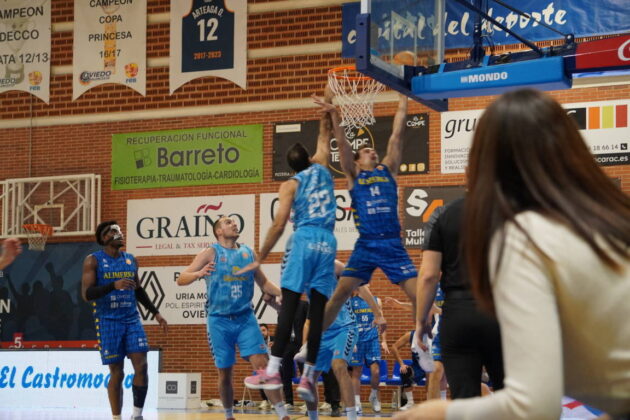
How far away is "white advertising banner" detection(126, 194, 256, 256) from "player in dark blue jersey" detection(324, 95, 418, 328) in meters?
8.90

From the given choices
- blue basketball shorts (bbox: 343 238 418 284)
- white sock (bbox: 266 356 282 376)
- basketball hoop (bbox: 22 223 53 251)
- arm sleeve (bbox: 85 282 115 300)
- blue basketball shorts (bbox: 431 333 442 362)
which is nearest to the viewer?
white sock (bbox: 266 356 282 376)

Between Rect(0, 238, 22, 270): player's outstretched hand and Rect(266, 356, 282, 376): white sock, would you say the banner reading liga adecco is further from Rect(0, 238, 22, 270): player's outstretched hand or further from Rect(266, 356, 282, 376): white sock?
Rect(0, 238, 22, 270): player's outstretched hand

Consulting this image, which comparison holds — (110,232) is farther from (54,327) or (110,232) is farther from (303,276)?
(54,327)

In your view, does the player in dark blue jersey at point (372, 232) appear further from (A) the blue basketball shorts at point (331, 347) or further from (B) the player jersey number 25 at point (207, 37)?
(B) the player jersey number 25 at point (207, 37)

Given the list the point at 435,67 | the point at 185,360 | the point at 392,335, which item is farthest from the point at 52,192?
the point at 435,67

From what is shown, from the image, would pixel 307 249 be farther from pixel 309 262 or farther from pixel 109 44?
pixel 109 44

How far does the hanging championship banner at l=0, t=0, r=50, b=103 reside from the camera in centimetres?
1875

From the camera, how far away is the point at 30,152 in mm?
18750

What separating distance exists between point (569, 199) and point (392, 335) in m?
14.4

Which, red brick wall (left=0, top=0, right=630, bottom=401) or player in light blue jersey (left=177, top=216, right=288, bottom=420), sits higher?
red brick wall (left=0, top=0, right=630, bottom=401)

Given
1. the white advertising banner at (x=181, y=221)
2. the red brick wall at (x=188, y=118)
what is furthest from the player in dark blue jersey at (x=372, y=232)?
the white advertising banner at (x=181, y=221)

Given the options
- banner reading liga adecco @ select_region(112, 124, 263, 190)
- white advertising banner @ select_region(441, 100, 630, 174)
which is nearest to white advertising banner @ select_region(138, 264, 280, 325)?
banner reading liga adecco @ select_region(112, 124, 263, 190)

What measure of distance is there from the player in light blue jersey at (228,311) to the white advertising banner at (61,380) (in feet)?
20.0

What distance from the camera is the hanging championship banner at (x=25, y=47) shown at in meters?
18.8
